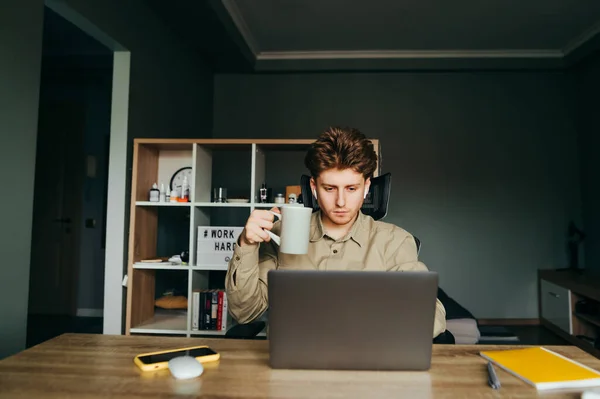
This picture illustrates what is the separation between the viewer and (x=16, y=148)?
1.91 metres

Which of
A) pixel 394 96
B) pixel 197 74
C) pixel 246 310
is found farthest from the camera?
pixel 394 96

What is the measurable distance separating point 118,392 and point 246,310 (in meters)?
0.57

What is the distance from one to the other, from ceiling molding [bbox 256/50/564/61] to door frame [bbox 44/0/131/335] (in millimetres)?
2143

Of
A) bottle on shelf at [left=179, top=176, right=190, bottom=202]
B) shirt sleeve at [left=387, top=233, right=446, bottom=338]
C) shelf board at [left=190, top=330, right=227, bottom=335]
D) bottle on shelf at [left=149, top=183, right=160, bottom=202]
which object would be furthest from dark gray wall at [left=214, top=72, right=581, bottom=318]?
shirt sleeve at [left=387, top=233, right=446, bottom=338]

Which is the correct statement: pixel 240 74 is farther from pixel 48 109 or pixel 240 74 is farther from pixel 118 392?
pixel 118 392

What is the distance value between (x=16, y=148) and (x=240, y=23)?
2.49m

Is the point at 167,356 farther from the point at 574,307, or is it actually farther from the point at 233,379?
the point at 574,307

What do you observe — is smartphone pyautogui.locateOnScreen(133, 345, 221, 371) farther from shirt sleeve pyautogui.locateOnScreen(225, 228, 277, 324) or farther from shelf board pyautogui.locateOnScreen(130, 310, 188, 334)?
shelf board pyautogui.locateOnScreen(130, 310, 188, 334)

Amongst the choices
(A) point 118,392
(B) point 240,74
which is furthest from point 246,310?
(B) point 240,74

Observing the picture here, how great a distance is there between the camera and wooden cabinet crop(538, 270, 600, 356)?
349 centimetres

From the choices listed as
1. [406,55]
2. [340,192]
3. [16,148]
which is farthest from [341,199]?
[406,55]

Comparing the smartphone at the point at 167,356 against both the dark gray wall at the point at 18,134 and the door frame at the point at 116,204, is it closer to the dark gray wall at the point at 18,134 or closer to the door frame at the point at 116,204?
the dark gray wall at the point at 18,134

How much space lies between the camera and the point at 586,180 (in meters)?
4.34

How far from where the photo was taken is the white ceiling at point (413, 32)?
3551 mm
